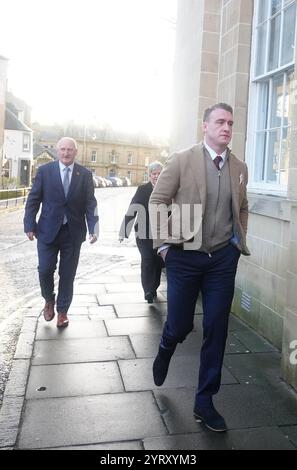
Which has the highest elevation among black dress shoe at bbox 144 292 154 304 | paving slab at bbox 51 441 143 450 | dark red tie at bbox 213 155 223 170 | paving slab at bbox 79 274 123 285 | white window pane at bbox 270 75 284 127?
white window pane at bbox 270 75 284 127

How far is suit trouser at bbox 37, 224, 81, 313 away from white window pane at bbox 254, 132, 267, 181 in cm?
228

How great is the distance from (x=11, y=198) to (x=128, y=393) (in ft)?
83.4

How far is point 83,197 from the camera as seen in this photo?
5.39 m

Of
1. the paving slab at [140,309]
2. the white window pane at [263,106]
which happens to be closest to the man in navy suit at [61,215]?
the paving slab at [140,309]

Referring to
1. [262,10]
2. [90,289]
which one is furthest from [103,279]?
[262,10]

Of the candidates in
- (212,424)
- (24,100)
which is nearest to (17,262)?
(212,424)

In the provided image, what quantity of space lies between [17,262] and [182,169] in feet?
23.9

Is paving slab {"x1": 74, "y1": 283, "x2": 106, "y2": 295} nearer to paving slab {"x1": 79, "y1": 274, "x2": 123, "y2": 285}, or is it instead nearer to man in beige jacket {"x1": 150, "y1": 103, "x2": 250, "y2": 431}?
paving slab {"x1": 79, "y1": 274, "x2": 123, "y2": 285}

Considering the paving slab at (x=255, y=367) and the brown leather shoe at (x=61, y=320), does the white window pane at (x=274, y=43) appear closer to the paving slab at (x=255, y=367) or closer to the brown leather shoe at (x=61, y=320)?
the paving slab at (x=255, y=367)

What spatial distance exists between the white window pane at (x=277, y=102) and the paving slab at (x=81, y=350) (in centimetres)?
294

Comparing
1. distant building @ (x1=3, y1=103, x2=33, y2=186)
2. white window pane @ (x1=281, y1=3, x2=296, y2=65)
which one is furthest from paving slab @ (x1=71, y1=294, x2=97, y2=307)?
distant building @ (x1=3, y1=103, x2=33, y2=186)

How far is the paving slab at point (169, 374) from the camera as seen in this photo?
3934mm

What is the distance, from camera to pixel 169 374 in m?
4.15

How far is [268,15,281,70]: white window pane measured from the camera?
18.1ft
